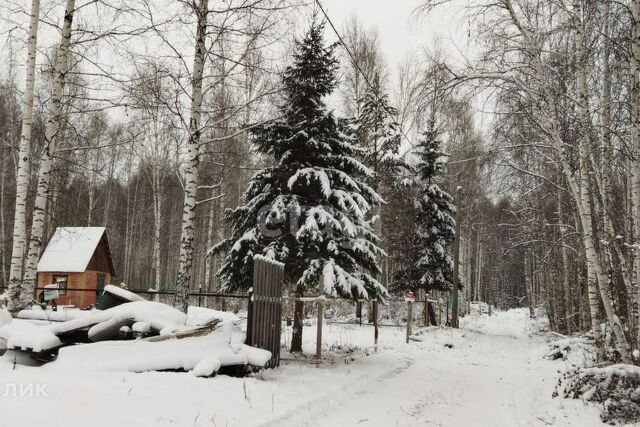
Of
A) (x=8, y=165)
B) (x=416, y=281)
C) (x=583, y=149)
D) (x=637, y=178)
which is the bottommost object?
(x=416, y=281)

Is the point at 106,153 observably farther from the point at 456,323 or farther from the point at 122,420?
the point at 122,420

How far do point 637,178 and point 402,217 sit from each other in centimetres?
1731

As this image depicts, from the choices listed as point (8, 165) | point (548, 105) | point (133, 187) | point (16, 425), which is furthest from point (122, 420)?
point (133, 187)

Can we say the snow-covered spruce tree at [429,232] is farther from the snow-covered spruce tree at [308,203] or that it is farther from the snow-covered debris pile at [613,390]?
the snow-covered debris pile at [613,390]

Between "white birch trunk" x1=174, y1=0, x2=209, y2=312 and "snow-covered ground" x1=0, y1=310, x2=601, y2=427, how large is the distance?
2.53 m

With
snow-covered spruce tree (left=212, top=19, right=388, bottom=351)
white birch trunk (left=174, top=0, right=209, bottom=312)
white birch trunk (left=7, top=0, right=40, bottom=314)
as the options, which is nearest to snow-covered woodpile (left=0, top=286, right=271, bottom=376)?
white birch trunk (left=174, top=0, right=209, bottom=312)

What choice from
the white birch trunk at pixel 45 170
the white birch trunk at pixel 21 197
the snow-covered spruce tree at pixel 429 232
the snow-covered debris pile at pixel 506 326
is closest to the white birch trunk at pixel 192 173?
the white birch trunk at pixel 45 170

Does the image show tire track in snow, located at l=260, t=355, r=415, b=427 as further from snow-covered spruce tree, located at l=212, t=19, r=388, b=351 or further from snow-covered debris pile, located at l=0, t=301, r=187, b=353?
snow-covered debris pile, located at l=0, t=301, r=187, b=353

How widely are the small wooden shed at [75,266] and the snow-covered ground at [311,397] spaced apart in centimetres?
1845

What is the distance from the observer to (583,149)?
7.98 metres

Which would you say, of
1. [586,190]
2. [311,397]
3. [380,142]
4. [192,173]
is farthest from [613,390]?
[380,142]

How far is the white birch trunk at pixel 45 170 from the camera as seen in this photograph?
383 inches

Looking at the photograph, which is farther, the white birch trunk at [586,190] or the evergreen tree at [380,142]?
the evergreen tree at [380,142]

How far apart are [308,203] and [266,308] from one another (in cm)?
301
